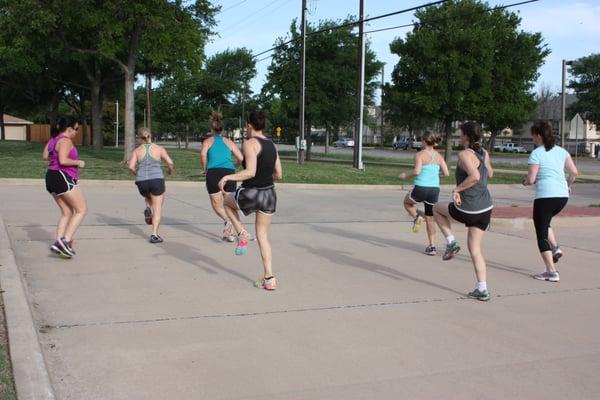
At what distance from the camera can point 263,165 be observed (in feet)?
20.4

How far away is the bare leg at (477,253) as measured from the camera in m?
6.30

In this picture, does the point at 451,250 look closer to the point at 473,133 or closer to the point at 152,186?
the point at 473,133

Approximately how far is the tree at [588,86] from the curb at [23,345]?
8180 cm

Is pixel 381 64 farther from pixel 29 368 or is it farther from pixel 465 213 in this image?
pixel 29 368

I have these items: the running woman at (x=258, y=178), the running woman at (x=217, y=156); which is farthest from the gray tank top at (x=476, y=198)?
the running woman at (x=217, y=156)

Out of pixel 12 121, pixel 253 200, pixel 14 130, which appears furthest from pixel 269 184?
pixel 14 130

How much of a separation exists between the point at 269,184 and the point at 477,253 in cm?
221

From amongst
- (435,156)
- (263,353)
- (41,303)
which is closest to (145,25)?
(435,156)

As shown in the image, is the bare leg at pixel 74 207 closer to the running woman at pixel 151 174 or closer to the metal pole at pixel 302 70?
the running woman at pixel 151 174

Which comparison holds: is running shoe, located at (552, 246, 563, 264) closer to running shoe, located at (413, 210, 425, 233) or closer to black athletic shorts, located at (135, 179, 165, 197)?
running shoe, located at (413, 210, 425, 233)

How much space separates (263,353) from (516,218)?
812 cm

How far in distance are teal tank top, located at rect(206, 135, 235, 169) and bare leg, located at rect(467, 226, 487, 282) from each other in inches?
154

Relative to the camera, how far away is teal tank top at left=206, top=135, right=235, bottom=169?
9.03 m

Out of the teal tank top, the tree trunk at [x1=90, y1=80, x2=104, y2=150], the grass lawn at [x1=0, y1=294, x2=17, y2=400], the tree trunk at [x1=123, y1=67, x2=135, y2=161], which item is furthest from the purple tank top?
the tree trunk at [x1=90, y1=80, x2=104, y2=150]
